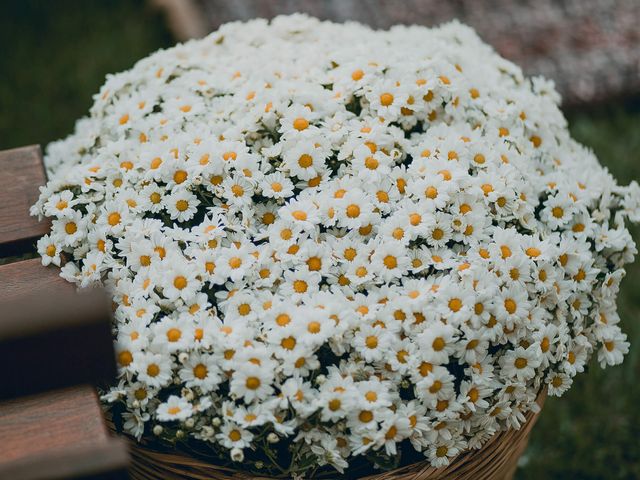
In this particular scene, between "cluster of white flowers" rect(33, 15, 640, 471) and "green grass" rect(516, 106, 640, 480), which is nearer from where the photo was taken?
"cluster of white flowers" rect(33, 15, 640, 471)

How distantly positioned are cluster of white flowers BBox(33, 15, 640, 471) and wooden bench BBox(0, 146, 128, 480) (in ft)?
0.38

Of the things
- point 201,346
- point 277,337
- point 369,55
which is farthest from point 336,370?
point 369,55

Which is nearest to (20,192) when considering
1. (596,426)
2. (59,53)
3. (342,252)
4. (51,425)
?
(51,425)

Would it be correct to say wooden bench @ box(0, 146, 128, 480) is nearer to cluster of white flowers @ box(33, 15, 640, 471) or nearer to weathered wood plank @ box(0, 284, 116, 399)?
weathered wood plank @ box(0, 284, 116, 399)

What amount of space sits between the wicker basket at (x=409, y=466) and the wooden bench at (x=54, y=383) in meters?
0.18

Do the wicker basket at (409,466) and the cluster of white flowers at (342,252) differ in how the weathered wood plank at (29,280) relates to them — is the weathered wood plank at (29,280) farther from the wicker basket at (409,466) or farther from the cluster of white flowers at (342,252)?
the wicker basket at (409,466)

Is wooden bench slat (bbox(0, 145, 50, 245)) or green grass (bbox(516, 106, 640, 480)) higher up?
wooden bench slat (bbox(0, 145, 50, 245))

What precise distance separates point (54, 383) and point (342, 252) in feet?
1.68

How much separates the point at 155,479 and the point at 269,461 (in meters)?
0.23

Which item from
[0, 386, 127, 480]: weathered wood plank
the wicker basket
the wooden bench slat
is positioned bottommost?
the wicker basket

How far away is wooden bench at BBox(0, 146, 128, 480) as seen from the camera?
0.89 m

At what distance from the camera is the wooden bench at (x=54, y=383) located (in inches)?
35.1

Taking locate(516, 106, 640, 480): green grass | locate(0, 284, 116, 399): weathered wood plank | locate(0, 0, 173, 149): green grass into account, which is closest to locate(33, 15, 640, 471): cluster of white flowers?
locate(0, 284, 116, 399): weathered wood plank

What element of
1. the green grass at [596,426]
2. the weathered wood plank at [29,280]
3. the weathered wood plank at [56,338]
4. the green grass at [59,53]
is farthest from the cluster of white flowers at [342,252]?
the green grass at [59,53]
